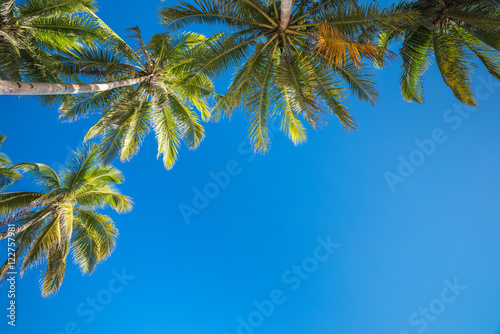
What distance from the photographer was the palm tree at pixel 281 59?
8492 mm

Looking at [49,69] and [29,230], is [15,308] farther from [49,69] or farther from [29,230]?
[49,69]

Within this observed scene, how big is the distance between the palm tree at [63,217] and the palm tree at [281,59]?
18.1ft

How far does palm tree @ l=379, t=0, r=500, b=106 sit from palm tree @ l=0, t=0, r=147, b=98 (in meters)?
9.15

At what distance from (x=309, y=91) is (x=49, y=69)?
8.54m

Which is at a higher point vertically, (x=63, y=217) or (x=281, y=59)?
(x=63, y=217)

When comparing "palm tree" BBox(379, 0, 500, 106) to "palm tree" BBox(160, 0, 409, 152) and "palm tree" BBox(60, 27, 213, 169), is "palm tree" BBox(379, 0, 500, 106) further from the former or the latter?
"palm tree" BBox(60, 27, 213, 169)

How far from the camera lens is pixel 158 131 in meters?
11.3

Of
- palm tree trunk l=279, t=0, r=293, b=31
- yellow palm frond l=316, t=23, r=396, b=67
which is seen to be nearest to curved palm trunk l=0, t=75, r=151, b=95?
palm tree trunk l=279, t=0, r=293, b=31

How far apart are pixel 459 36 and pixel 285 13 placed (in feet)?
18.6

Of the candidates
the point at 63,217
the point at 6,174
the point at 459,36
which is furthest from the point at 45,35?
the point at 459,36

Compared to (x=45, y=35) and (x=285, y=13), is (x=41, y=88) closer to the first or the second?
(x=45, y=35)

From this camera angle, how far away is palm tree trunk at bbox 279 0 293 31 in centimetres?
743

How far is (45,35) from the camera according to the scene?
10297mm

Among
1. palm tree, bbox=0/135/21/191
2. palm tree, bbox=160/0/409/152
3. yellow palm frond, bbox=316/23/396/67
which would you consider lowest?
yellow palm frond, bbox=316/23/396/67
